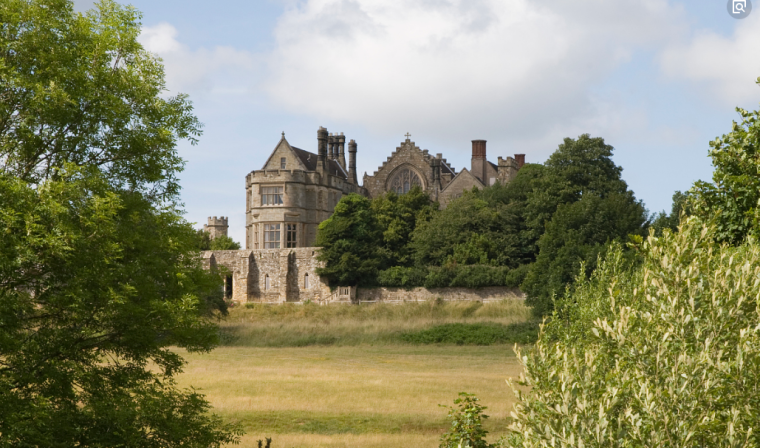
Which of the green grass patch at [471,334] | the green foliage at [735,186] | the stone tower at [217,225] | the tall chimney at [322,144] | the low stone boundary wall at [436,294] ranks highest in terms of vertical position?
the tall chimney at [322,144]

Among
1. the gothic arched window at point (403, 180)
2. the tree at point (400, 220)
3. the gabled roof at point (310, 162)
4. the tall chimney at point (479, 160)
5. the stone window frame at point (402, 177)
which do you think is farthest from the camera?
the gothic arched window at point (403, 180)

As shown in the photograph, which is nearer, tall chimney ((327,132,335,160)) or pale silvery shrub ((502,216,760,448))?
pale silvery shrub ((502,216,760,448))

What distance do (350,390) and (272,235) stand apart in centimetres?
4158

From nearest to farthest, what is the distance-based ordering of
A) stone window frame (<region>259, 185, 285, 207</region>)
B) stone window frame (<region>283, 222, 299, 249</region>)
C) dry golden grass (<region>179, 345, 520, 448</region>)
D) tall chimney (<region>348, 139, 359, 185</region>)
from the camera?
dry golden grass (<region>179, 345, 520, 448</region>) < stone window frame (<region>259, 185, 285, 207</region>) < stone window frame (<region>283, 222, 299, 249</region>) < tall chimney (<region>348, 139, 359, 185</region>)

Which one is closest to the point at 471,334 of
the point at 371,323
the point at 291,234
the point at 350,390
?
the point at 371,323

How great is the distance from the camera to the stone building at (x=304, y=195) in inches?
2352

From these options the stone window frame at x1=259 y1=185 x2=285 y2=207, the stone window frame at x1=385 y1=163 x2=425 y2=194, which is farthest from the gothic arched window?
the stone window frame at x1=259 y1=185 x2=285 y2=207

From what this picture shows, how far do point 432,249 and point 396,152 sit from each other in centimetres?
2531

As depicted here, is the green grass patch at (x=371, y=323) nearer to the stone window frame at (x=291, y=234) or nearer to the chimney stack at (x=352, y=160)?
the stone window frame at (x=291, y=234)

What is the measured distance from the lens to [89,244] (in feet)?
39.4

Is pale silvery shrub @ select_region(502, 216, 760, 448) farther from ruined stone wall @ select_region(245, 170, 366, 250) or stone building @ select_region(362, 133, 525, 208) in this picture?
stone building @ select_region(362, 133, 525, 208)

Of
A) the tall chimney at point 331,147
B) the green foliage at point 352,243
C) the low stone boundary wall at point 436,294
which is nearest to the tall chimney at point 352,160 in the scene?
the tall chimney at point 331,147

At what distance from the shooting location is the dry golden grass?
62.3 feet

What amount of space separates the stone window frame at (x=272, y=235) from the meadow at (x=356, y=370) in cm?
1052
